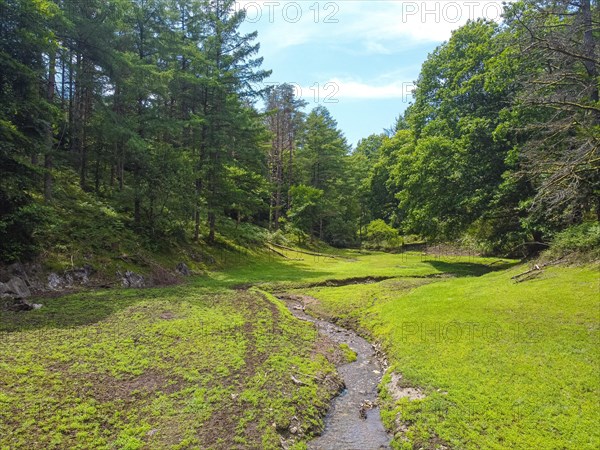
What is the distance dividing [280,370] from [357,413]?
2184mm

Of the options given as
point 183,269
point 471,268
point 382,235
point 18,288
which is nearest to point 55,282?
point 18,288

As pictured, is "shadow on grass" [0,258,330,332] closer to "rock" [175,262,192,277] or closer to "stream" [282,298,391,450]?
"rock" [175,262,192,277]

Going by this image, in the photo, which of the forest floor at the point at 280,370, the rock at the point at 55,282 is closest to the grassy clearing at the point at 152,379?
the forest floor at the point at 280,370

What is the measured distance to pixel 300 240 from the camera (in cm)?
4303

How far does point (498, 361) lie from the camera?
8.92 meters

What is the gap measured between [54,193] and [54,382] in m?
17.6

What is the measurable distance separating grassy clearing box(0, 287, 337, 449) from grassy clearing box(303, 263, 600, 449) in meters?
2.39

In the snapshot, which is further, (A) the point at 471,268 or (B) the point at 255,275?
(A) the point at 471,268

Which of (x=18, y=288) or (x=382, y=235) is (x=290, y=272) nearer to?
(x=18, y=288)

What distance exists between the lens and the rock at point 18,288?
1227cm

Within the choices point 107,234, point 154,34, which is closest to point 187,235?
point 107,234

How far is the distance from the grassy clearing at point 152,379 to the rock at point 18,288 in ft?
2.98

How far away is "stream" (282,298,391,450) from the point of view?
270 inches

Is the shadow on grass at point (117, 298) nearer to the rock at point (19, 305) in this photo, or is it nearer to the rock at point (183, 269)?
the rock at point (19, 305)
